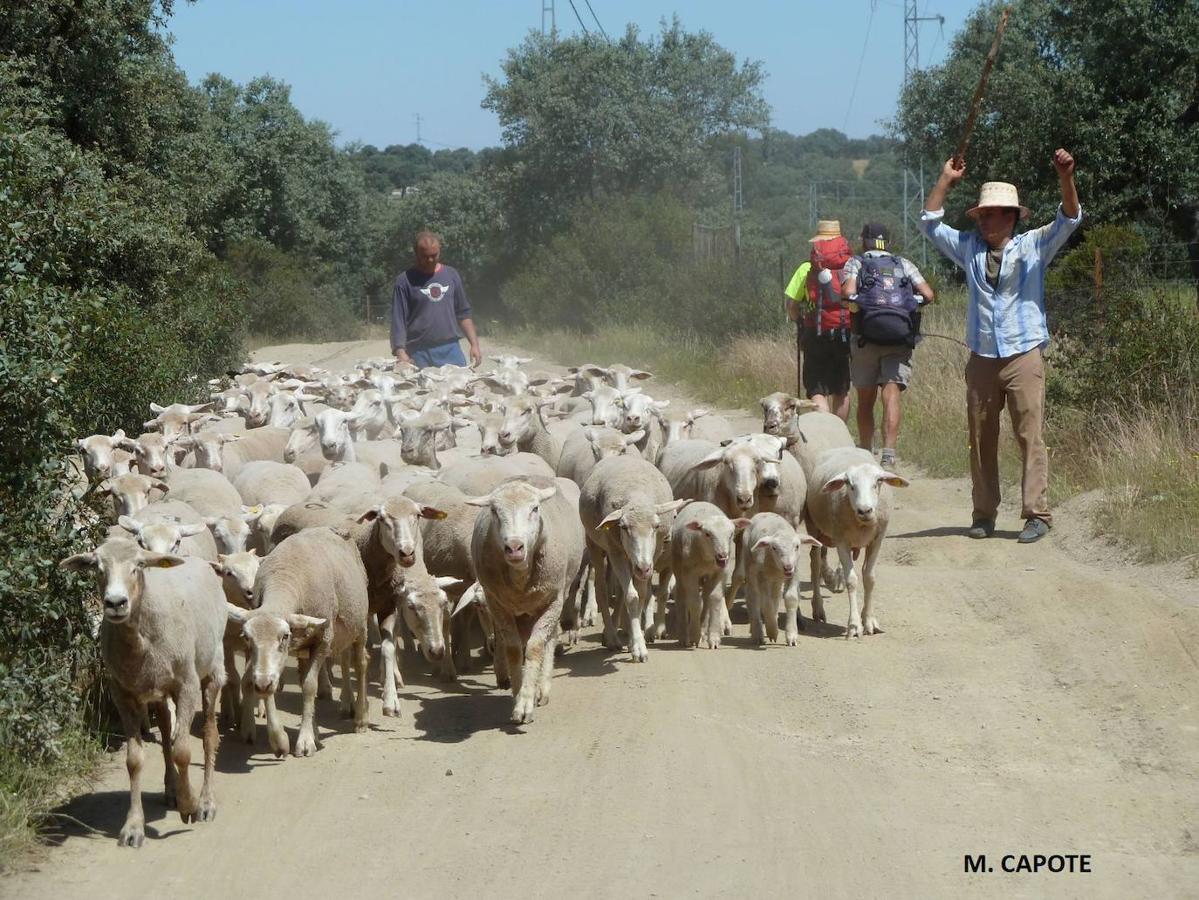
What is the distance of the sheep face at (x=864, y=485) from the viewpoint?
9.88 meters

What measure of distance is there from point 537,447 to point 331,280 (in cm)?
4242

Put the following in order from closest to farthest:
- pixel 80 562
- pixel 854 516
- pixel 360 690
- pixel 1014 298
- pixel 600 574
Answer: pixel 80 562 → pixel 360 690 → pixel 854 516 → pixel 600 574 → pixel 1014 298

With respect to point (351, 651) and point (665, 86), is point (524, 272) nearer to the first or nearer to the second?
point (665, 86)

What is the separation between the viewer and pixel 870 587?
1002 cm

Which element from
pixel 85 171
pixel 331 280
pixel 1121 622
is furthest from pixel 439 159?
pixel 1121 622

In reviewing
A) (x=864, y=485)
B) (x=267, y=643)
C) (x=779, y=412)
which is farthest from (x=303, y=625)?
(x=779, y=412)

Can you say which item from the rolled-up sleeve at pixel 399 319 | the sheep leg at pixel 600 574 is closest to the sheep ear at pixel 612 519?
A: the sheep leg at pixel 600 574

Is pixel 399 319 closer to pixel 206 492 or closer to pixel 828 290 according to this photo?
pixel 828 290

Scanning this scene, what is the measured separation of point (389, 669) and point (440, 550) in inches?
48.3

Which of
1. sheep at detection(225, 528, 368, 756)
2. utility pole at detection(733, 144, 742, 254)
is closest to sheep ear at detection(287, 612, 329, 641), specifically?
sheep at detection(225, 528, 368, 756)

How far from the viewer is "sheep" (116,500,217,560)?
7.95m

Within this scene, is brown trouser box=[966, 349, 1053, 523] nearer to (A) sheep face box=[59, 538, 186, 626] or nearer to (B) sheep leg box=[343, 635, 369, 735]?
(B) sheep leg box=[343, 635, 369, 735]

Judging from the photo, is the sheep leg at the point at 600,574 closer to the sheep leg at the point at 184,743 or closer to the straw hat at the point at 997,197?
the sheep leg at the point at 184,743

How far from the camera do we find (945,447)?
605 inches
